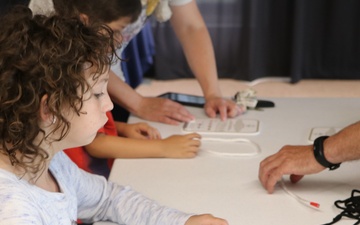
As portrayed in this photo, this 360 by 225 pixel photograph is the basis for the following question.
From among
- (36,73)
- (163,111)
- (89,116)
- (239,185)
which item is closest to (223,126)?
(163,111)

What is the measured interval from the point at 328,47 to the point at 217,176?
8.90ft

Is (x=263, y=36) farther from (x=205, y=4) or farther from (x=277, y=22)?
(x=205, y=4)

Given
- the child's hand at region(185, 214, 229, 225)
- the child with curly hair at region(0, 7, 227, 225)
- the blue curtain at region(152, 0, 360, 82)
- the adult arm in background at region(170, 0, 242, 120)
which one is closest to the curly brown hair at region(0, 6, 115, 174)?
the child with curly hair at region(0, 7, 227, 225)

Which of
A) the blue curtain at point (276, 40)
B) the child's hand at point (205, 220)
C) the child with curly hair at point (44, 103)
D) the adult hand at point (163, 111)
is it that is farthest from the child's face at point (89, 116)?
the blue curtain at point (276, 40)

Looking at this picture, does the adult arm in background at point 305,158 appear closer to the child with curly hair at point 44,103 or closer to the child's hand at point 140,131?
the child with curly hair at point 44,103

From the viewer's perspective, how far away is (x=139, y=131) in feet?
5.44

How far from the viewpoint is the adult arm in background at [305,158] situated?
1.28 metres

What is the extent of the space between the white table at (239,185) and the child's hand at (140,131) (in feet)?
0.14

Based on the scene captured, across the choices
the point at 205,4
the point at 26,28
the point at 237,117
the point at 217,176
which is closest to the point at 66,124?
the point at 26,28

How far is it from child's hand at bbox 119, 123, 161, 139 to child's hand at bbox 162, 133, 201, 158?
4.6 inches

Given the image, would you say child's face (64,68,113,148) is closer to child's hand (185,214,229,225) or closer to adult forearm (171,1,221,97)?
child's hand (185,214,229,225)

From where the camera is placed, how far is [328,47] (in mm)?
3898

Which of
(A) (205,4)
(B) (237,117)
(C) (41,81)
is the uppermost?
(C) (41,81)

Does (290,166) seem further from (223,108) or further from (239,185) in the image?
(223,108)
